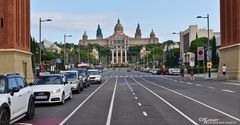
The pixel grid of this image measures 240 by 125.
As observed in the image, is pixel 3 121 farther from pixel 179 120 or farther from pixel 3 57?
pixel 3 57

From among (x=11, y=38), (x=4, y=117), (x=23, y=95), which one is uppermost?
(x=11, y=38)

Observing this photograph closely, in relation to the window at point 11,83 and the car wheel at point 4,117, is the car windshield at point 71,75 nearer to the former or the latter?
the window at point 11,83

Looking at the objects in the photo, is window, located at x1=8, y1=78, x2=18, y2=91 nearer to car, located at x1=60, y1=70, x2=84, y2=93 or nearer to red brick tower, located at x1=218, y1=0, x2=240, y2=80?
car, located at x1=60, y1=70, x2=84, y2=93

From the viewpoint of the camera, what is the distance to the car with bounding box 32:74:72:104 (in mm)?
23234

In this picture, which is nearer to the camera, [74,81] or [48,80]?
[48,80]

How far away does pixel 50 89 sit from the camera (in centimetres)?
2353

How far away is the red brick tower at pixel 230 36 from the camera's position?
5659 cm

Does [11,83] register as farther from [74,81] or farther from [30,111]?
[74,81]

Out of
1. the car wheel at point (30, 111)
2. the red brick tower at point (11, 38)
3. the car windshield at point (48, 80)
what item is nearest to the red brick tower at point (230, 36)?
the red brick tower at point (11, 38)

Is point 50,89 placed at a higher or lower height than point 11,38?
lower

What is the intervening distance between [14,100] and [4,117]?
3.95 ft

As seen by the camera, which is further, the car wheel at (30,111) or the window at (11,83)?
the car wheel at (30,111)

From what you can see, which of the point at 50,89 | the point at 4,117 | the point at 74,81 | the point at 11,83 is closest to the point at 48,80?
the point at 50,89

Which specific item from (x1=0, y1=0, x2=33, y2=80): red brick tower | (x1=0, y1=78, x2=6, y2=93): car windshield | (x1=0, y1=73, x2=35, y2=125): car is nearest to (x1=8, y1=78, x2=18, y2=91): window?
(x1=0, y1=73, x2=35, y2=125): car
